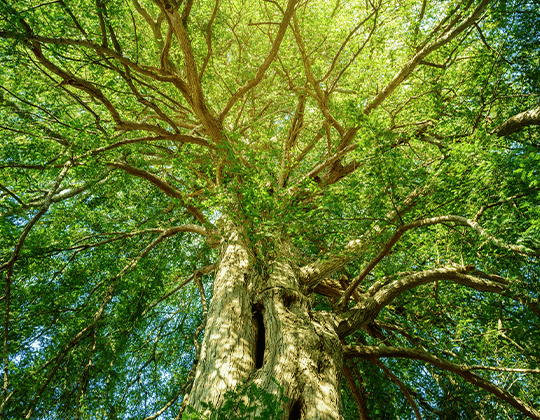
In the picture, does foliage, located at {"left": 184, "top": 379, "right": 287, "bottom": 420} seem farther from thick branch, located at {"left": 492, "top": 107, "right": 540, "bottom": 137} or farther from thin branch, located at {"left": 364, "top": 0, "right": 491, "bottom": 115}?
thick branch, located at {"left": 492, "top": 107, "right": 540, "bottom": 137}

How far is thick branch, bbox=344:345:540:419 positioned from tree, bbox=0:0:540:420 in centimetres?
2

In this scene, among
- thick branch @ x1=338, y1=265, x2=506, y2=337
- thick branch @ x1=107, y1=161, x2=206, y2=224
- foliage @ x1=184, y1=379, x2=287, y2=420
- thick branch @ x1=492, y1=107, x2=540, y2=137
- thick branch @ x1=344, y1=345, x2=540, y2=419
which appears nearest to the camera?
foliage @ x1=184, y1=379, x2=287, y2=420

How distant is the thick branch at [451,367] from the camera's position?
349 centimetres

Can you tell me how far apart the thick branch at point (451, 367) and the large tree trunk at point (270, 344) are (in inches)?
18.4

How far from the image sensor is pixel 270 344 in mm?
A: 3293

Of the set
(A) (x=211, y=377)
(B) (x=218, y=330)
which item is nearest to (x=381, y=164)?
(B) (x=218, y=330)

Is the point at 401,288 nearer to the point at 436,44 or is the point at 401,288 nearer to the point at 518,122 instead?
the point at 518,122

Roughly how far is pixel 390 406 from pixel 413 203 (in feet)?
13.1

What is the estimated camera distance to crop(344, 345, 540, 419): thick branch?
3.49 m

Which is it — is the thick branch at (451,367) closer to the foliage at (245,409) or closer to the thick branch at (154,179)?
the foliage at (245,409)

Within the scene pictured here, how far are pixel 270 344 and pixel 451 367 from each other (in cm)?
227

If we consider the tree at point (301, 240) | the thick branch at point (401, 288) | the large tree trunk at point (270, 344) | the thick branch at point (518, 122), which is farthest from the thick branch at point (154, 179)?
the thick branch at point (518, 122)

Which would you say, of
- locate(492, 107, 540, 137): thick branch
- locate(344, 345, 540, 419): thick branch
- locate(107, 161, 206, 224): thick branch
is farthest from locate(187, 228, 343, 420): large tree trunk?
locate(492, 107, 540, 137): thick branch

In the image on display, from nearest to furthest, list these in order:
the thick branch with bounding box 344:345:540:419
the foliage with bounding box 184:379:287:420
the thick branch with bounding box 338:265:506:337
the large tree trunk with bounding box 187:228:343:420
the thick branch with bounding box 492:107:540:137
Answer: the foliage with bounding box 184:379:287:420, the large tree trunk with bounding box 187:228:343:420, the thick branch with bounding box 344:345:540:419, the thick branch with bounding box 492:107:540:137, the thick branch with bounding box 338:265:506:337
